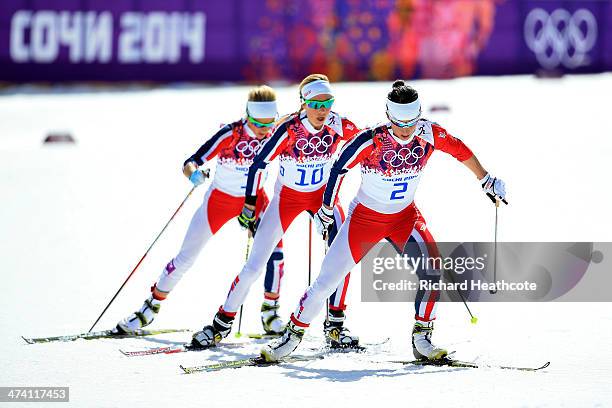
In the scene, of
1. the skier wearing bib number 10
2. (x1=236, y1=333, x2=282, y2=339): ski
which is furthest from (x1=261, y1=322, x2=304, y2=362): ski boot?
(x1=236, y1=333, x2=282, y2=339): ski

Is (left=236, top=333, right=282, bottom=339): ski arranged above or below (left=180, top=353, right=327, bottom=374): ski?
above

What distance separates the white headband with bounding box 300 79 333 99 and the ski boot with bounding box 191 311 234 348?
1.84 m

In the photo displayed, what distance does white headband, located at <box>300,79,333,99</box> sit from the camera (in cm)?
859

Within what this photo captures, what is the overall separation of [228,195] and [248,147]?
17.5 inches

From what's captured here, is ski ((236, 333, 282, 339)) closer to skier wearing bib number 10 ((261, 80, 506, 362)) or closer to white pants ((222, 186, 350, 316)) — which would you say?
white pants ((222, 186, 350, 316))

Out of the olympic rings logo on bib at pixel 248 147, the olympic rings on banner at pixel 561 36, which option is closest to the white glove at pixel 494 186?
the olympic rings logo on bib at pixel 248 147

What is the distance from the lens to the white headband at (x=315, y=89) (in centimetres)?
859

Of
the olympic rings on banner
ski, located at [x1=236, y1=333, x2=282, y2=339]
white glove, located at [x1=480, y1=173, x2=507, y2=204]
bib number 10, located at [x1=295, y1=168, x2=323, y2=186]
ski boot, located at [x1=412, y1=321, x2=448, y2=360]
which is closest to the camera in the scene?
ski boot, located at [x1=412, y1=321, x2=448, y2=360]

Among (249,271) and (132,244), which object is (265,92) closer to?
(249,271)

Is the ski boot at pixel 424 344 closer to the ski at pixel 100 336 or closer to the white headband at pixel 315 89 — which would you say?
the white headband at pixel 315 89

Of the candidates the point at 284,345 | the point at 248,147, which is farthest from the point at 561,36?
the point at 284,345

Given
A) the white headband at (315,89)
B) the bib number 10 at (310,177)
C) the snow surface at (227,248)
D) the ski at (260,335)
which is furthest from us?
the ski at (260,335)

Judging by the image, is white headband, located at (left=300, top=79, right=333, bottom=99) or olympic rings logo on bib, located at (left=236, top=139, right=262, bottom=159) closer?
white headband, located at (left=300, top=79, right=333, bottom=99)

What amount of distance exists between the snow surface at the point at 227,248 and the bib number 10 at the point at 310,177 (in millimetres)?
1302
